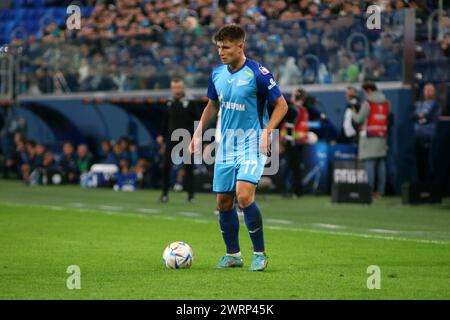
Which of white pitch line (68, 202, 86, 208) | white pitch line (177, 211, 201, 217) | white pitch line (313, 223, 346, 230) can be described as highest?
white pitch line (313, 223, 346, 230)

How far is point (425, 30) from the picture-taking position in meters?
23.4

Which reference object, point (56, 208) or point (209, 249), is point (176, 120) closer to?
point (56, 208)

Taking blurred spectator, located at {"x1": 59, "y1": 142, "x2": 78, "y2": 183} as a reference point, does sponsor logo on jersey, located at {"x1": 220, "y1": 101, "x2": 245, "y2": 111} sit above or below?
above

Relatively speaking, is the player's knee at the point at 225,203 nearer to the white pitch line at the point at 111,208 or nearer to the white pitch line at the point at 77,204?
the white pitch line at the point at 111,208

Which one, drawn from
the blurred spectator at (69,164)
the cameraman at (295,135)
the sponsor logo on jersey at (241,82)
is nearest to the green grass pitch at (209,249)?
the cameraman at (295,135)

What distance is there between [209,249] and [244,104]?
2813 millimetres

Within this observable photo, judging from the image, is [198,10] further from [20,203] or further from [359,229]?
[359,229]

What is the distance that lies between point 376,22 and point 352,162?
296cm

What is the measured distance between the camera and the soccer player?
36.1 feet

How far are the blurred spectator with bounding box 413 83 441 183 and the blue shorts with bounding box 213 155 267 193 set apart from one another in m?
12.4

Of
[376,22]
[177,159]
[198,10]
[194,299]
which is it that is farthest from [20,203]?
[194,299]

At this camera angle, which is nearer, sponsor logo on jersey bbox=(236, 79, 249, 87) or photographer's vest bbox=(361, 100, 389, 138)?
sponsor logo on jersey bbox=(236, 79, 249, 87)

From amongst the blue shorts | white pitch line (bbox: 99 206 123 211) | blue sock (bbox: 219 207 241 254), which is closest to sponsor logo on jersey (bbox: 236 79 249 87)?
the blue shorts

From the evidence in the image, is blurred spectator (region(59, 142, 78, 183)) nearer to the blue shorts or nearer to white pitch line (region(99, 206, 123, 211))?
white pitch line (region(99, 206, 123, 211))
